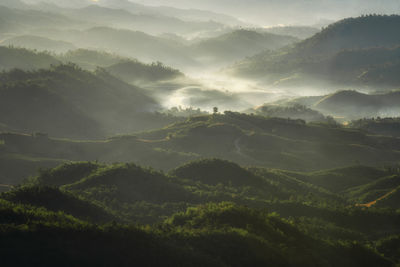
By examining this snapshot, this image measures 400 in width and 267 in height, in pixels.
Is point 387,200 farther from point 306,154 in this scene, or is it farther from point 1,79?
point 1,79

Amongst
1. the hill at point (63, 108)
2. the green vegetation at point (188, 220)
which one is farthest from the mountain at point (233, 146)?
the hill at point (63, 108)

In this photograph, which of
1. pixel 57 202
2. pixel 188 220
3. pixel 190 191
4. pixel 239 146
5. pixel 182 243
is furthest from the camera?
pixel 239 146

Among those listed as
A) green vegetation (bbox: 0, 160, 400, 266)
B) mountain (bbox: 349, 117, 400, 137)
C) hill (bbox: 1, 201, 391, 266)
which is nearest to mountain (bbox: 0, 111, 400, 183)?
green vegetation (bbox: 0, 160, 400, 266)

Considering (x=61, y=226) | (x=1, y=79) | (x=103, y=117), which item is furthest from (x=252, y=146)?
(x=1, y=79)

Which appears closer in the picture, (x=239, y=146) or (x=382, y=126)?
(x=239, y=146)

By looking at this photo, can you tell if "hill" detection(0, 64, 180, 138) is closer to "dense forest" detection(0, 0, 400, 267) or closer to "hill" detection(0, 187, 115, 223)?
"dense forest" detection(0, 0, 400, 267)

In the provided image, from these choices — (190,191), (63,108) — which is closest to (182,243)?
(190,191)

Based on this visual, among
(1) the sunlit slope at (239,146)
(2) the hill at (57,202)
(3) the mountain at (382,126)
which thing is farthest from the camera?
(3) the mountain at (382,126)

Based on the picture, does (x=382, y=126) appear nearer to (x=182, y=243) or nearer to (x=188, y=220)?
(x=188, y=220)

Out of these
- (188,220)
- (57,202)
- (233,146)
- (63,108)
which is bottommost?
(188,220)

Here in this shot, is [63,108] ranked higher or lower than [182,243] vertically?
higher

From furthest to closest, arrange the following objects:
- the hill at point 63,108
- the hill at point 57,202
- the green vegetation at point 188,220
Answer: the hill at point 63,108
the hill at point 57,202
the green vegetation at point 188,220

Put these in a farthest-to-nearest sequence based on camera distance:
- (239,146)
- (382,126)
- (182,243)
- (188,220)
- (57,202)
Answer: (382,126), (239,146), (57,202), (188,220), (182,243)

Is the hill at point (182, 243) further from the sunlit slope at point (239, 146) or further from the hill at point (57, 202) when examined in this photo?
the sunlit slope at point (239, 146)
